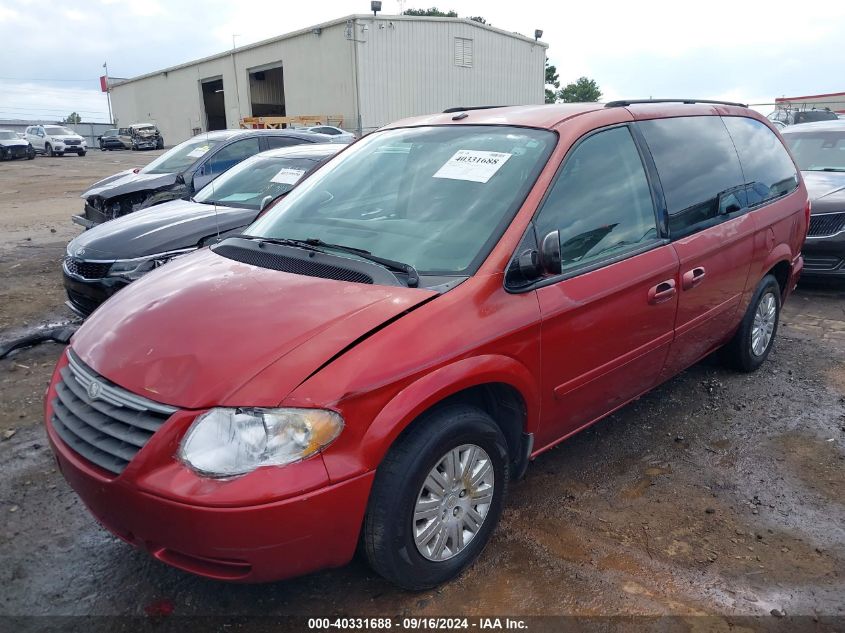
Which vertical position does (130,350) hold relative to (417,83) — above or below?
below

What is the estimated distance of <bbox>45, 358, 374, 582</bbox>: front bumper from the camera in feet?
6.66

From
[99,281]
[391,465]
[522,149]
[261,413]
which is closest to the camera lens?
[261,413]

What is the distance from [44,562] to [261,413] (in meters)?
1.48

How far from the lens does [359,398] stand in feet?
7.10

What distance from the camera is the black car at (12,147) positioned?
31.9 meters

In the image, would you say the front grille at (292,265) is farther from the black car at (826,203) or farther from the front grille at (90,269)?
the black car at (826,203)

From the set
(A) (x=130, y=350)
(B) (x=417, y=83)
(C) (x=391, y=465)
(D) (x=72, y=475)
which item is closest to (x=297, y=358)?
(C) (x=391, y=465)

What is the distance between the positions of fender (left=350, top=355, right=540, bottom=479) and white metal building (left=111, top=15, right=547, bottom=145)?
2752cm

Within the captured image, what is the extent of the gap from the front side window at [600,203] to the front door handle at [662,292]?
0.24m

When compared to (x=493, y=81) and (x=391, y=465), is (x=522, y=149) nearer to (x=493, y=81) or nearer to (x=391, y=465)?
(x=391, y=465)

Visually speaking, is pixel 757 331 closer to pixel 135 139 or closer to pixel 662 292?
pixel 662 292

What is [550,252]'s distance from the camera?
2600mm

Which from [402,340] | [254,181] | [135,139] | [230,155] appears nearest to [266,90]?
[135,139]

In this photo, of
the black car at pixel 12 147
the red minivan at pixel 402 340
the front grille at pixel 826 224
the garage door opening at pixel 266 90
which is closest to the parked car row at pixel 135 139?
the garage door opening at pixel 266 90
